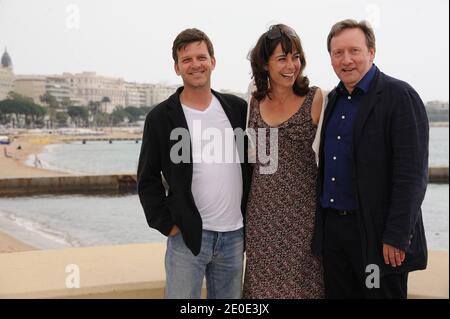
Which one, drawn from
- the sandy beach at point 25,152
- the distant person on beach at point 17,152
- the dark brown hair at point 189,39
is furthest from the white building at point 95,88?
the dark brown hair at point 189,39

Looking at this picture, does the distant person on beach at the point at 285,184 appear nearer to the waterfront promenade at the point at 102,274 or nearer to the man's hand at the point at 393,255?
the man's hand at the point at 393,255

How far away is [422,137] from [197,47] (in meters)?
1.07

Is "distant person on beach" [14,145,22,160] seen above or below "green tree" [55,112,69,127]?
below

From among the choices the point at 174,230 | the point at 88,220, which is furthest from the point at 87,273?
the point at 88,220

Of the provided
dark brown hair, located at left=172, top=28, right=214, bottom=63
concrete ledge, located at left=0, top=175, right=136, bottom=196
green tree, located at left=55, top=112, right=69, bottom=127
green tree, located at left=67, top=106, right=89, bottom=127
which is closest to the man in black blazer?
dark brown hair, located at left=172, top=28, right=214, bottom=63

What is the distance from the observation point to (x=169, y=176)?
7.30ft

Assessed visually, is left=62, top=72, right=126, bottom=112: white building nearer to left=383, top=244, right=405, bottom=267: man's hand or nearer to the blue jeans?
the blue jeans

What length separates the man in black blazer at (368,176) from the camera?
6.27 ft

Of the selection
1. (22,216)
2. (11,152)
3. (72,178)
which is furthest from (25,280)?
(11,152)

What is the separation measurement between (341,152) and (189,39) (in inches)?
34.5

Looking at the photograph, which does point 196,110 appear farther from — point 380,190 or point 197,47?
point 380,190

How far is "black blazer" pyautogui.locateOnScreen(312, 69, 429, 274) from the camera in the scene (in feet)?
6.22

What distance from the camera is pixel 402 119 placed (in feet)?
6.25

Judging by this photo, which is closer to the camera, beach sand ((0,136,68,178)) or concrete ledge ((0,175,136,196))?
concrete ledge ((0,175,136,196))
